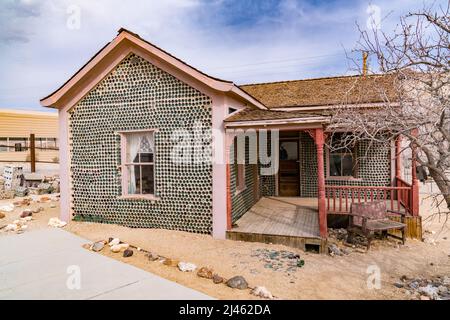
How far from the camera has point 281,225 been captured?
310 inches

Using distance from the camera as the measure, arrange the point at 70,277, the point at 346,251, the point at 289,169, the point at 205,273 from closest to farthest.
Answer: the point at 70,277 → the point at 205,273 → the point at 346,251 → the point at 289,169

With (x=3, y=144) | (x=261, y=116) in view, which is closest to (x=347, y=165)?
(x=261, y=116)

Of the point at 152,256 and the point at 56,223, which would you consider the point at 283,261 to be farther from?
the point at 56,223

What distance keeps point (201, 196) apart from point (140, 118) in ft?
8.69

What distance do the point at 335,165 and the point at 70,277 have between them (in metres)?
9.12

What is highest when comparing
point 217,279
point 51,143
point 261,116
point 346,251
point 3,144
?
point 51,143

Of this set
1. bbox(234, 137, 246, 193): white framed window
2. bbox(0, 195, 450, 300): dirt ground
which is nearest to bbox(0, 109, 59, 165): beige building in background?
bbox(0, 195, 450, 300): dirt ground

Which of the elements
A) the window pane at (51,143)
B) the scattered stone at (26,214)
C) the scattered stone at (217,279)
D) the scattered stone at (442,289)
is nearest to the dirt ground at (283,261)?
the scattered stone at (217,279)

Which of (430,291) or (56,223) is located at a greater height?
(56,223)

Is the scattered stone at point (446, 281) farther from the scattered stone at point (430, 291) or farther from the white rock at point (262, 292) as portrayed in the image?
the white rock at point (262, 292)

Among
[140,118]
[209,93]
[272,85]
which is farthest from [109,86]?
[272,85]

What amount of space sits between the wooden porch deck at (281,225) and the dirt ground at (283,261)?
0.74ft
